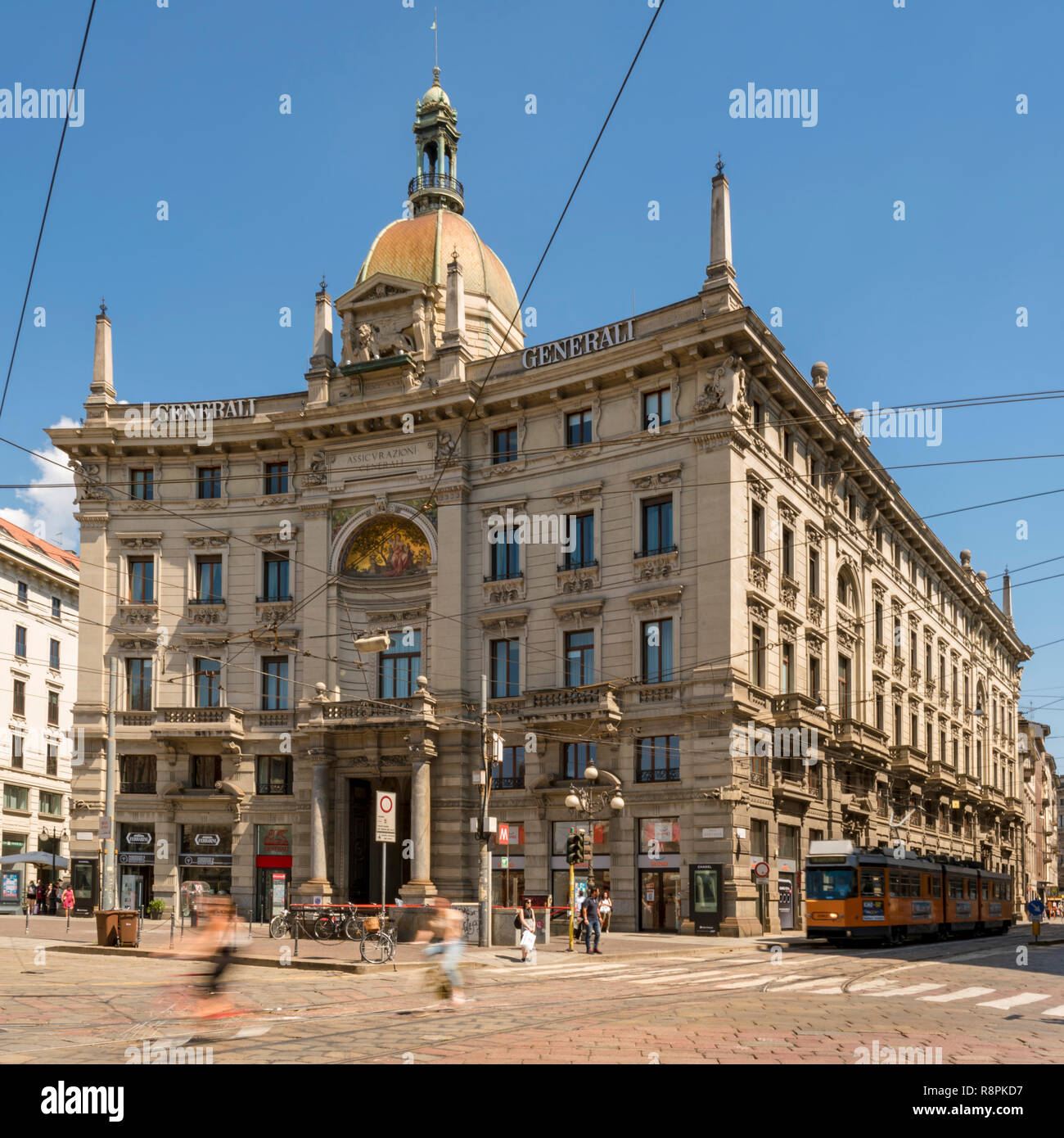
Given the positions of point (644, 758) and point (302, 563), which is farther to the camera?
point (302, 563)

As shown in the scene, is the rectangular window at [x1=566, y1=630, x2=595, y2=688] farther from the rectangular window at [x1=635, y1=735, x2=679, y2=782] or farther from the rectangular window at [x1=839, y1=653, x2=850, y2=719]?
the rectangular window at [x1=839, y1=653, x2=850, y2=719]

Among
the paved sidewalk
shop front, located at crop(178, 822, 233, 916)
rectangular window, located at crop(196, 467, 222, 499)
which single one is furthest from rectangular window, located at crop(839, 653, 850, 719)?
rectangular window, located at crop(196, 467, 222, 499)

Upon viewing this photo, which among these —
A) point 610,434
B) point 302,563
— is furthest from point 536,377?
point 302,563

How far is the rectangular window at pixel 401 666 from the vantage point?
45344 millimetres

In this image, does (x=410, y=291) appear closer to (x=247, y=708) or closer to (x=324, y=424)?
(x=324, y=424)

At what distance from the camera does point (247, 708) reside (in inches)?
1847

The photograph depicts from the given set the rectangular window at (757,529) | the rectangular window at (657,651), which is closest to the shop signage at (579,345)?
the rectangular window at (757,529)

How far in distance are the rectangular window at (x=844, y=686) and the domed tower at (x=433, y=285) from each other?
18.2 meters

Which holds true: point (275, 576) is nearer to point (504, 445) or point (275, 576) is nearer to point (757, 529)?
point (504, 445)

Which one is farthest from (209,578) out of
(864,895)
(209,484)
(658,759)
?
(864,895)

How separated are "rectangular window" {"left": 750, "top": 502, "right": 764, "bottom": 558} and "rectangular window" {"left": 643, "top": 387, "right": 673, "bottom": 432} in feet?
13.2

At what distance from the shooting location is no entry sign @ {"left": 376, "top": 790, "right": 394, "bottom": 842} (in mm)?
28469

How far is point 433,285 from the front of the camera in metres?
48.1
